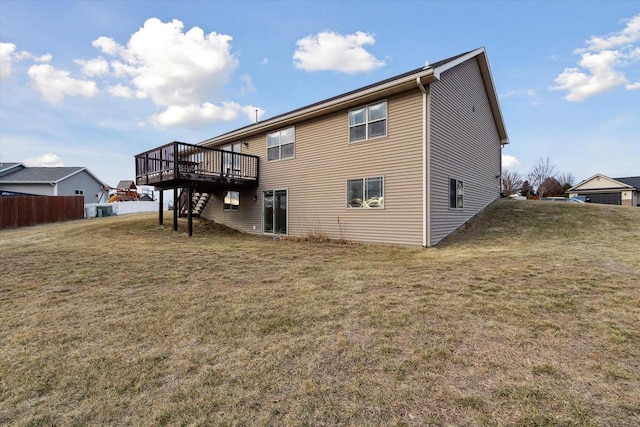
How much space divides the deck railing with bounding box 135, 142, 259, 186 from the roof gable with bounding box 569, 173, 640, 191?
42.6m

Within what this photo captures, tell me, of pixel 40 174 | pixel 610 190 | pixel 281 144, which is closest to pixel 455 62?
pixel 281 144

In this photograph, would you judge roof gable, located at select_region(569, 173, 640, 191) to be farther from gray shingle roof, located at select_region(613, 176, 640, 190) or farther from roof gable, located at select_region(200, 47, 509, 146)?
roof gable, located at select_region(200, 47, 509, 146)

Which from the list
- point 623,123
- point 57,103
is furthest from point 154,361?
point 623,123

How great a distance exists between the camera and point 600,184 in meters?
36.8

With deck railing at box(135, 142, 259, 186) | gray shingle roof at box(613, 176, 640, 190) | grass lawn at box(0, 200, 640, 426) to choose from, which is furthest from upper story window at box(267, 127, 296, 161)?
gray shingle roof at box(613, 176, 640, 190)

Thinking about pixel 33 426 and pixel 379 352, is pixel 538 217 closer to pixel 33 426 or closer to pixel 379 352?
pixel 379 352

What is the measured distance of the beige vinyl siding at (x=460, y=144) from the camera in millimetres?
9586

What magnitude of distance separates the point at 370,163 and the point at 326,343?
7921 millimetres

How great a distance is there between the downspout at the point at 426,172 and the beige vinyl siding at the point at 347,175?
5.0 inches

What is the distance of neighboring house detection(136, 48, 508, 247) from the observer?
9.33 meters

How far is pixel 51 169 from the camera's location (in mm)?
30469

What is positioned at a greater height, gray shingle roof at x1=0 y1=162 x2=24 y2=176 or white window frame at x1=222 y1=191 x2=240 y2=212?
gray shingle roof at x1=0 y1=162 x2=24 y2=176

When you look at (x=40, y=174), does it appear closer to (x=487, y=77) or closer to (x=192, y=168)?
(x=192, y=168)

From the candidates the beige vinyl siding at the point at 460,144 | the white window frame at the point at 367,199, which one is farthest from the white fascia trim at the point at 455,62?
the white window frame at the point at 367,199
